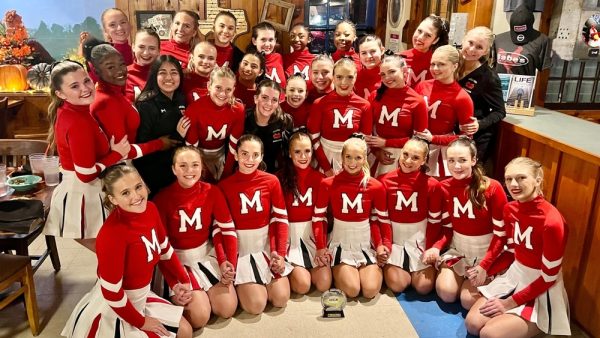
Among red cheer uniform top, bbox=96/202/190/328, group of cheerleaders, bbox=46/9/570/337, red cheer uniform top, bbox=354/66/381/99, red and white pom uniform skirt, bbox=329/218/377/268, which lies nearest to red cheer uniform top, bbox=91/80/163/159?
group of cheerleaders, bbox=46/9/570/337

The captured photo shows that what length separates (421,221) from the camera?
2785 mm

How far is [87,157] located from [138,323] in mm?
764

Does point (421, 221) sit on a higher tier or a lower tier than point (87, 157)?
lower

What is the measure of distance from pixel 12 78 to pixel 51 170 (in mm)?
2682

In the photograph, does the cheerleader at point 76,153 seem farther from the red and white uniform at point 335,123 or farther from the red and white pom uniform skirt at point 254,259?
the red and white uniform at point 335,123

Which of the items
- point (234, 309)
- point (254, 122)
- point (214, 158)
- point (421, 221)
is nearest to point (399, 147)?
point (421, 221)

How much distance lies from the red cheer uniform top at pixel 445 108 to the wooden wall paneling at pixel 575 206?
59 cm

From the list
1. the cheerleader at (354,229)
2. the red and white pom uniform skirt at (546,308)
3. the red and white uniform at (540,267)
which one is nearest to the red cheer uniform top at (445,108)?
the cheerleader at (354,229)

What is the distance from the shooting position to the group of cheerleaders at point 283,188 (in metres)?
2.17

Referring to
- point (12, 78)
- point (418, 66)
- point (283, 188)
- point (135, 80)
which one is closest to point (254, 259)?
point (283, 188)

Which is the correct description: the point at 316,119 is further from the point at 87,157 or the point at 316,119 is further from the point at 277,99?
the point at 87,157

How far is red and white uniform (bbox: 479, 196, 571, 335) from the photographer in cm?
225

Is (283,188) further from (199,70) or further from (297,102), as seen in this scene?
(199,70)

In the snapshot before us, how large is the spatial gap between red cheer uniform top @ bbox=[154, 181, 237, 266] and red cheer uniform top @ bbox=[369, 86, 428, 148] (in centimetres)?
107
